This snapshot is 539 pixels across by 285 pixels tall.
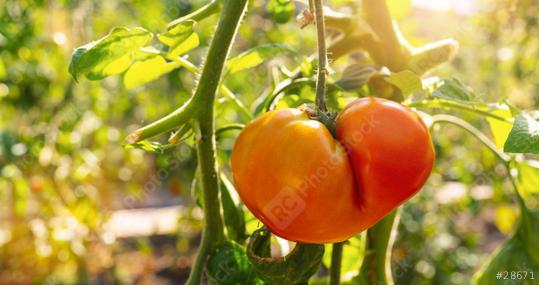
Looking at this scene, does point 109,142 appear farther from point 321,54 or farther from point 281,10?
point 321,54

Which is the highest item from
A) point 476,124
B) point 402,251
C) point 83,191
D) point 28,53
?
point 28,53

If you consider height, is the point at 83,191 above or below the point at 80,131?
below

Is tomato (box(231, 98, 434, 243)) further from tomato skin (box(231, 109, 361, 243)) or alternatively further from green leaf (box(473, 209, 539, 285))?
green leaf (box(473, 209, 539, 285))

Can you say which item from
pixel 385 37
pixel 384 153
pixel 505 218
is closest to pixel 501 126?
pixel 385 37

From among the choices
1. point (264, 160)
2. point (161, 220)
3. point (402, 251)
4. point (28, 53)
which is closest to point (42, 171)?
point (28, 53)

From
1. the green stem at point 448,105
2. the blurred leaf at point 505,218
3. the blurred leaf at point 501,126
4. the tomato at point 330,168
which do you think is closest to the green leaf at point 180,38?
the tomato at point 330,168

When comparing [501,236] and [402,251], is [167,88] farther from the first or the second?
[501,236]
